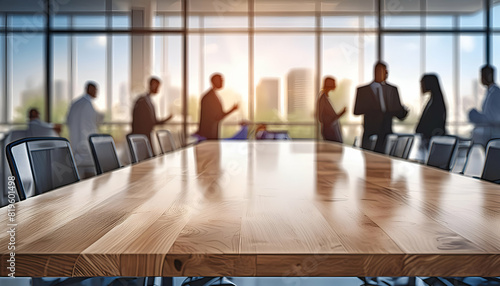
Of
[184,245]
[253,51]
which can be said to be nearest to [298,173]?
[184,245]

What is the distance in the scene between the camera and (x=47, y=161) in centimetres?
152

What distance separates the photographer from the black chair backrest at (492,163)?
1608mm

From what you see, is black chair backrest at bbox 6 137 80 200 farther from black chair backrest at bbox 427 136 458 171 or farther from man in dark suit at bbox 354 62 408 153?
man in dark suit at bbox 354 62 408 153

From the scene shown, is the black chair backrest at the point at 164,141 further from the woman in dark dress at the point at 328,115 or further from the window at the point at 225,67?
the window at the point at 225,67

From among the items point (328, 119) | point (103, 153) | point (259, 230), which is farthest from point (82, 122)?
point (259, 230)

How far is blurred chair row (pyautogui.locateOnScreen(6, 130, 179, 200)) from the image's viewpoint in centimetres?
126

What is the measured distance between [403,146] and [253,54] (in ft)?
14.6

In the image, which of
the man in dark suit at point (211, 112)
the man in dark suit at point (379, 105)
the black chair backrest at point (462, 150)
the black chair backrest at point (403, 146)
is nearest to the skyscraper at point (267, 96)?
the man in dark suit at point (211, 112)

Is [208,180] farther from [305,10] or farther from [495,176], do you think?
[305,10]

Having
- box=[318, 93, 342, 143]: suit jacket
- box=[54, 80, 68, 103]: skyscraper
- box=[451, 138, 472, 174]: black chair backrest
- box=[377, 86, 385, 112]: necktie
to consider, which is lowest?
box=[451, 138, 472, 174]: black chair backrest

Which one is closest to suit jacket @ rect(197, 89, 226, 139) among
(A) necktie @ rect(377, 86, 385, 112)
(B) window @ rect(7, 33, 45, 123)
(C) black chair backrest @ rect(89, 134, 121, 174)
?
(A) necktie @ rect(377, 86, 385, 112)

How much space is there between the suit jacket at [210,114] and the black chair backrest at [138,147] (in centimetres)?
220

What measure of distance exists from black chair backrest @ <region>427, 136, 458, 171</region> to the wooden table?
883 millimetres

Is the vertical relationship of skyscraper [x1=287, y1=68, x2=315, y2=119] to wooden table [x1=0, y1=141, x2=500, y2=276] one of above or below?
above
